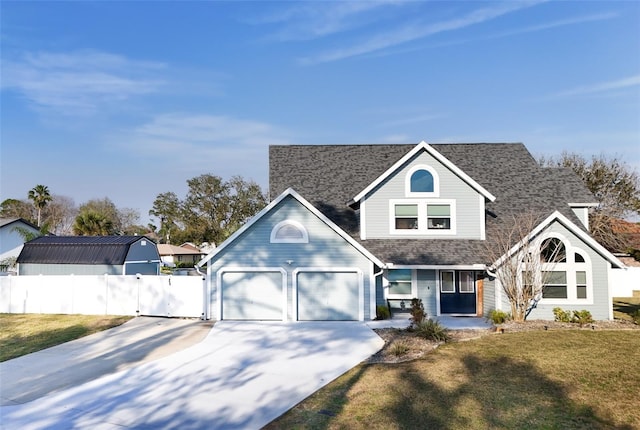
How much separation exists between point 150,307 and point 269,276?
563 centimetres

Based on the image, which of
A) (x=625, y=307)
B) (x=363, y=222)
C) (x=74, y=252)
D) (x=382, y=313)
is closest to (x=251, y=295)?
(x=382, y=313)

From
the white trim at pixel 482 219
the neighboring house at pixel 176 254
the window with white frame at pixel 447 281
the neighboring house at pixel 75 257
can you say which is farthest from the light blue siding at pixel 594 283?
the neighboring house at pixel 176 254

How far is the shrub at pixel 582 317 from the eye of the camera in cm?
1516

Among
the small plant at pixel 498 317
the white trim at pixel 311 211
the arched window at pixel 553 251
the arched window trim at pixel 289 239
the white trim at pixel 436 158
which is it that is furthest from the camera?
the white trim at pixel 436 158

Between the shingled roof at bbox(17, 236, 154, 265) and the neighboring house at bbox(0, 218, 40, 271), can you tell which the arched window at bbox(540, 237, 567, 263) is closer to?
the shingled roof at bbox(17, 236, 154, 265)

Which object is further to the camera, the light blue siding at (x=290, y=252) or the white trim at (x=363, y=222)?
the white trim at (x=363, y=222)

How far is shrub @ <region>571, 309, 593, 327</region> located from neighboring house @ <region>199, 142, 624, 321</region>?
1.59 ft

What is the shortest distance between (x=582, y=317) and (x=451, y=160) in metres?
10.5

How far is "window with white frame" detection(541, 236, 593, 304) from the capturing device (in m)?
15.9

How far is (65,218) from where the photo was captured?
74.2 meters

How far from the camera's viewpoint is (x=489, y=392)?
824 cm

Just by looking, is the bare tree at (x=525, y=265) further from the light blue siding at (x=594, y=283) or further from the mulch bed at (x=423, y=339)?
the mulch bed at (x=423, y=339)

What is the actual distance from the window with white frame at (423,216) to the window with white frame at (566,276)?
162 inches

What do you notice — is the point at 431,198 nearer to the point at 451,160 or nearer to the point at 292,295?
the point at 451,160
